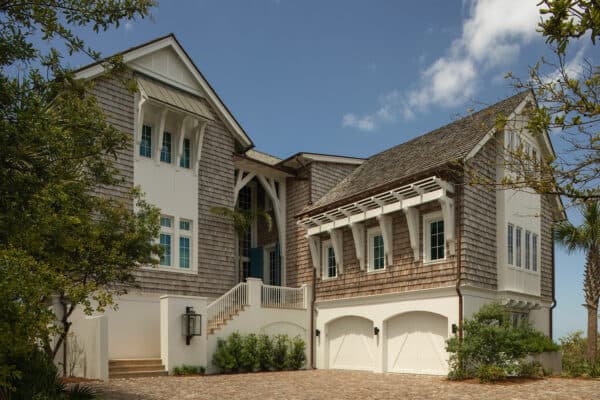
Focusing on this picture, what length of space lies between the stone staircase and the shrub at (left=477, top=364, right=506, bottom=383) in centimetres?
877

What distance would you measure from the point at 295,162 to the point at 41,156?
53.5ft

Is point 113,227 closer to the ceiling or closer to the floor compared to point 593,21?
closer to the floor

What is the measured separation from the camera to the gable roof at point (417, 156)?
60.9 feet

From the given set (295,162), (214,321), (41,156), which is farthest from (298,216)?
(41,156)

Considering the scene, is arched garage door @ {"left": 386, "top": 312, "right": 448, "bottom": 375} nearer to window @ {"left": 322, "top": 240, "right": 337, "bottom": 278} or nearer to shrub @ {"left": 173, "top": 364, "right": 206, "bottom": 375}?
window @ {"left": 322, "top": 240, "right": 337, "bottom": 278}

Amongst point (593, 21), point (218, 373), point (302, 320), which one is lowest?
point (218, 373)

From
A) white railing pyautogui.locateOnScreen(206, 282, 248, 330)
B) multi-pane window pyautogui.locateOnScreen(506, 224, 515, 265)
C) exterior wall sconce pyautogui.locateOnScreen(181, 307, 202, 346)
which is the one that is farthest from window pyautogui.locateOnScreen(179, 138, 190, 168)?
multi-pane window pyautogui.locateOnScreen(506, 224, 515, 265)

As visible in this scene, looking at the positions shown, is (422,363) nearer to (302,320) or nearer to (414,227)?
(414,227)

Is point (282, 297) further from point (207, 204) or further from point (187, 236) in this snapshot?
point (207, 204)

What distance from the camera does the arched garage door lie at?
17.9 meters

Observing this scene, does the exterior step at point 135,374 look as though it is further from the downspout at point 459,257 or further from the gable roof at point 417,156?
the downspout at point 459,257

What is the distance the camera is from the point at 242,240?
83.9 feet

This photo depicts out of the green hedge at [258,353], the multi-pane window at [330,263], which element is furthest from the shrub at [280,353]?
the multi-pane window at [330,263]

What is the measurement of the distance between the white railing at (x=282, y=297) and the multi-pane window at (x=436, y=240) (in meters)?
6.18
